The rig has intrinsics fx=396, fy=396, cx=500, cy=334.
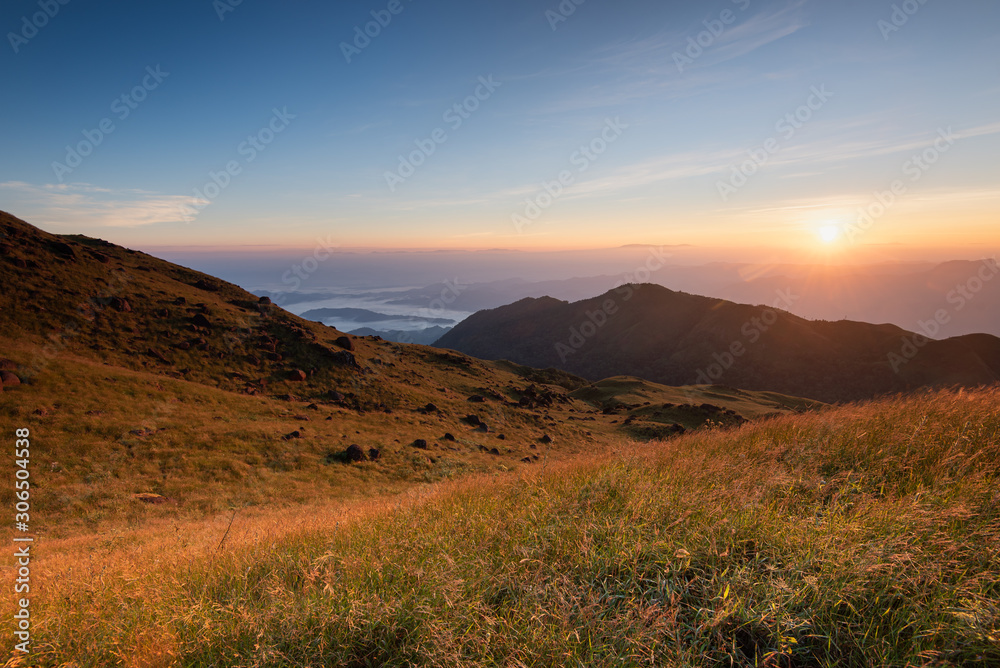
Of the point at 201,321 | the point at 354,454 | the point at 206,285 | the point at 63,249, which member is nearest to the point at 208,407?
the point at 354,454

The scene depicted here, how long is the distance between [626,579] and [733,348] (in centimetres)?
13172

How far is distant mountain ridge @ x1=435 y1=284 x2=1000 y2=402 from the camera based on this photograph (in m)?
90.2

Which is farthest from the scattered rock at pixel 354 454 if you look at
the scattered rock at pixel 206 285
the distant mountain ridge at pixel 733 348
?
the distant mountain ridge at pixel 733 348

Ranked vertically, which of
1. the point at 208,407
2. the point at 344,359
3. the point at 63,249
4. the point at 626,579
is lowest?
the point at 208,407

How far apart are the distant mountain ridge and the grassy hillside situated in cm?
9227

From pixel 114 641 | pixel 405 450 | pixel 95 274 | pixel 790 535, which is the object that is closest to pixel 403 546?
pixel 114 641

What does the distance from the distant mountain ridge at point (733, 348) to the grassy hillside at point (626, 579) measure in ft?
303

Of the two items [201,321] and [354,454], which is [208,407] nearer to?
[354,454]

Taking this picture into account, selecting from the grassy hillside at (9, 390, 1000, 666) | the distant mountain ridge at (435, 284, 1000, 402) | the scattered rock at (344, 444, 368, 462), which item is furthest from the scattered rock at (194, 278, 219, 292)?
the distant mountain ridge at (435, 284, 1000, 402)

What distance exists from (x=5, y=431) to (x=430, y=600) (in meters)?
26.3

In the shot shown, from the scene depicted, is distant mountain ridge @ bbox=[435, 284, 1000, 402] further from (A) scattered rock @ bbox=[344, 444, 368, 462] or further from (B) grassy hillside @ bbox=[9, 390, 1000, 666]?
(B) grassy hillside @ bbox=[9, 390, 1000, 666]

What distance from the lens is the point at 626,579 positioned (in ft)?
10.6

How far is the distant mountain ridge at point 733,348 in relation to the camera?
296 feet

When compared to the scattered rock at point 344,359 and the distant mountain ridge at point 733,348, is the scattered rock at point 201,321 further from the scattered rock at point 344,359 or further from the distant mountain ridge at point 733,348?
the distant mountain ridge at point 733,348
